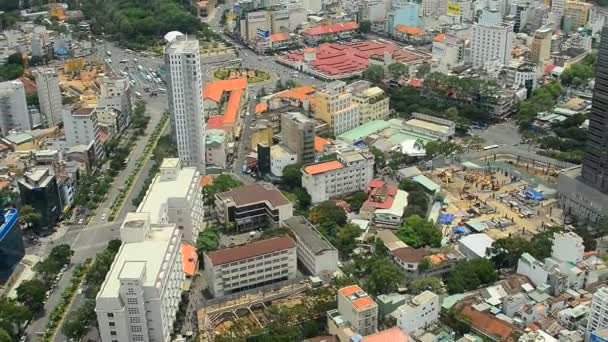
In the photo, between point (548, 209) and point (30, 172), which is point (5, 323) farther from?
point (548, 209)

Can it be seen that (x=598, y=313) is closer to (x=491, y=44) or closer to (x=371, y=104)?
(x=371, y=104)

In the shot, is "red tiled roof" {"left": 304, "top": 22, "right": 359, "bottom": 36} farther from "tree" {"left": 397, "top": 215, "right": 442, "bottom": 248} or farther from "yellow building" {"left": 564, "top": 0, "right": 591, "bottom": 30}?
"tree" {"left": 397, "top": 215, "right": 442, "bottom": 248}

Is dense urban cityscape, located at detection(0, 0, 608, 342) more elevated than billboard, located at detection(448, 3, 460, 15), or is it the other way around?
billboard, located at detection(448, 3, 460, 15)

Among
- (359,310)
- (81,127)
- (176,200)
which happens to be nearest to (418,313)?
(359,310)

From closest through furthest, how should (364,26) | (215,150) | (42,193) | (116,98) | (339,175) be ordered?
1. (42,193)
2. (339,175)
3. (215,150)
4. (116,98)
5. (364,26)

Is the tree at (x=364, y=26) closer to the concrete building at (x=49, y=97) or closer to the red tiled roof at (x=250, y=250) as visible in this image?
the concrete building at (x=49, y=97)

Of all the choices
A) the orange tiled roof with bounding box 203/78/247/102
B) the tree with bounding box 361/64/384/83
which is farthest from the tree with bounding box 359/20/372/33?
the orange tiled roof with bounding box 203/78/247/102
